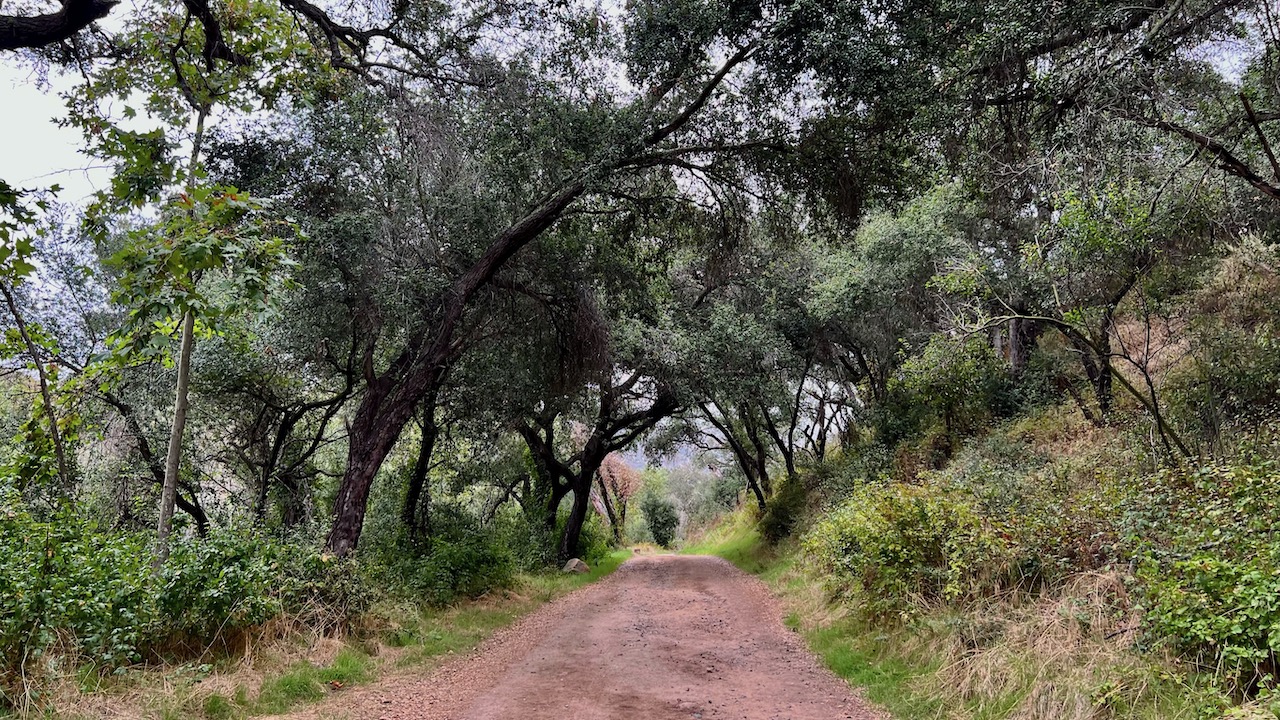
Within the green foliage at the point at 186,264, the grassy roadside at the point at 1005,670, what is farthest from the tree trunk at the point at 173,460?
the grassy roadside at the point at 1005,670

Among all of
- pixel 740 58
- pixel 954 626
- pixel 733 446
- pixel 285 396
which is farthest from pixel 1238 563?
pixel 733 446

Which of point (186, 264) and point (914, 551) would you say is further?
point (914, 551)

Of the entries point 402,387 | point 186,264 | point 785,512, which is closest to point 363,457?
point 402,387

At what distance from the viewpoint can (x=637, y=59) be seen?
792 centimetres

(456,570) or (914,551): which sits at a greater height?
(456,570)

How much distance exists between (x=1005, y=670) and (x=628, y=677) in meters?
3.43

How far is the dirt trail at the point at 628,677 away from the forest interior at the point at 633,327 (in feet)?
0.70

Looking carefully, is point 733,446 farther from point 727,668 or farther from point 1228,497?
point 1228,497

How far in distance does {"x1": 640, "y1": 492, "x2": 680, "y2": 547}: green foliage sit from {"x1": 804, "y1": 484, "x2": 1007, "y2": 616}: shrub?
33.4 meters

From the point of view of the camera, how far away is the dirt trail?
5453 millimetres

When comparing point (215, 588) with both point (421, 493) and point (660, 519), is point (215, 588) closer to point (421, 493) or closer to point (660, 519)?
point (421, 493)

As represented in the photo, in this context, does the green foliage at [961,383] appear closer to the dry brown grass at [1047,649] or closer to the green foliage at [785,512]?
the dry brown grass at [1047,649]

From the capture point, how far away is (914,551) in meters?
6.93

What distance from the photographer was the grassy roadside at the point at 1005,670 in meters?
3.83
